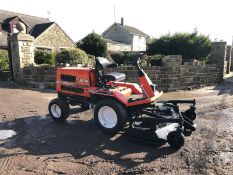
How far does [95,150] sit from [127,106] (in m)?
1.09

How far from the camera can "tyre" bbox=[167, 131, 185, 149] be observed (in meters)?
4.48

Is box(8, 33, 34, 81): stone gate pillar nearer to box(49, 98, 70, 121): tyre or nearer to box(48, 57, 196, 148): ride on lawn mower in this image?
box(49, 98, 70, 121): tyre

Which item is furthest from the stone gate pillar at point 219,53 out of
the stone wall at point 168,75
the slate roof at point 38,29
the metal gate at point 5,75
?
the slate roof at point 38,29

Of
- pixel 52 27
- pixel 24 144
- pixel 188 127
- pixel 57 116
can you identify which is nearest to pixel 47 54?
pixel 57 116

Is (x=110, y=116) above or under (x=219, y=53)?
under

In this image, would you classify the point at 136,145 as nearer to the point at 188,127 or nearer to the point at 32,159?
the point at 188,127

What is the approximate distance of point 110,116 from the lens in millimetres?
5387

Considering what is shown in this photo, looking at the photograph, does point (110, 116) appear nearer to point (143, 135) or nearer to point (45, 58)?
point (143, 135)

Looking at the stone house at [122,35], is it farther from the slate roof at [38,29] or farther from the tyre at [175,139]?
the tyre at [175,139]

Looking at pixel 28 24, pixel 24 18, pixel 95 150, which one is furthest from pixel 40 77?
pixel 24 18

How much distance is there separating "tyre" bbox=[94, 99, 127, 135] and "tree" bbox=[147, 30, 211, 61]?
1167 cm

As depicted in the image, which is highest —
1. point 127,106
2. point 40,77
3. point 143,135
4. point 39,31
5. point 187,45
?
point 39,31

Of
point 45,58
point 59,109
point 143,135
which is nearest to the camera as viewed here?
point 143,135

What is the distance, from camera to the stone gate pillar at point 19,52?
11070 millimetres
